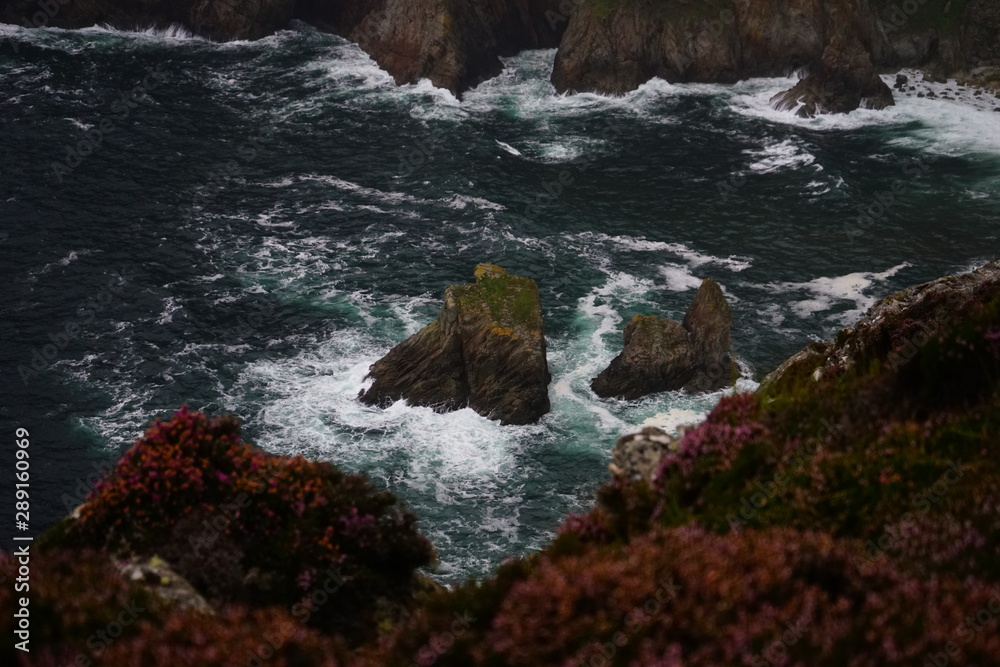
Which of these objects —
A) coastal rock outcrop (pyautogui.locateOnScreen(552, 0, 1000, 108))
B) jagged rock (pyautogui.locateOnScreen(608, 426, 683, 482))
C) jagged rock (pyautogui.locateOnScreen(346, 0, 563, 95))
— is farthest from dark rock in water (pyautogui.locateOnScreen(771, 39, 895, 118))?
jagged rock (pyautogui.locateOnScreen(608, 426, 683, 482))

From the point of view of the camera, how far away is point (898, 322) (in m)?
21.7

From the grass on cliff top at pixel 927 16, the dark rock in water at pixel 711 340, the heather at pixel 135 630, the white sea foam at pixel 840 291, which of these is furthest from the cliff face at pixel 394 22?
the heather at pixel 135 630

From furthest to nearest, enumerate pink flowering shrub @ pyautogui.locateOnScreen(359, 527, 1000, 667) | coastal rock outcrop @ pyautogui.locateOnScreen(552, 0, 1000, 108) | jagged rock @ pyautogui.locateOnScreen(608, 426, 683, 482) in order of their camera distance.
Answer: coastal rock outcrop @ pyautogui.locateOnScreen(552, 0, 1000, 108), jagged rock @ pyautogui.locateOnScreen(608, 426, 683, 482), pink flowering shrub @ pyautogui.locateOnScreen(359, 527, 1000, 667)

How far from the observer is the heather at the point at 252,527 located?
15.7 metres

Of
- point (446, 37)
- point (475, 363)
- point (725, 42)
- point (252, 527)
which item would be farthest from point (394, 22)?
point (252, 527)

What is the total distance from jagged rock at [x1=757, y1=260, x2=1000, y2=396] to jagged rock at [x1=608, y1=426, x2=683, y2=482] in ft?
13.4

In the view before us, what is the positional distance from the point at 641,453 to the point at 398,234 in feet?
162

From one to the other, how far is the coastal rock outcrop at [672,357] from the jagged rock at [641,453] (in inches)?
1334

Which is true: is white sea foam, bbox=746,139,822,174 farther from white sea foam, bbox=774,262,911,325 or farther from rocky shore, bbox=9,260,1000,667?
rocky shore, bbox=9,260,1000,667

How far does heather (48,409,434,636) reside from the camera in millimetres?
15742

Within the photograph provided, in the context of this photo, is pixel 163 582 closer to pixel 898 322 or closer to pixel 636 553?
pixel 636 553

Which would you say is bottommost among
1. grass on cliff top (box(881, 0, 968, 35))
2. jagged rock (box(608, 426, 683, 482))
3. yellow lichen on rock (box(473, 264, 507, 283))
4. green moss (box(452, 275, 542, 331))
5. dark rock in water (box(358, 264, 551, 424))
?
dark rock in water (box(358, 264, 551, 424))

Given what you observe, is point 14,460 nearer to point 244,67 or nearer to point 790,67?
point 244,67

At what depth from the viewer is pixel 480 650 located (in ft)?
38.6
